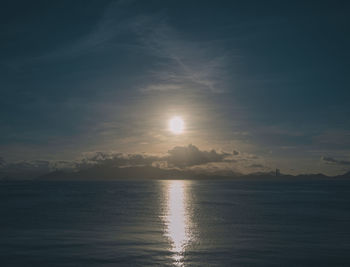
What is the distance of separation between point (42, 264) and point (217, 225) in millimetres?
30053

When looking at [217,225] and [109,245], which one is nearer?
[109,245]

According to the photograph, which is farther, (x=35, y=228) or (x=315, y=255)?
(x=35, y=228)

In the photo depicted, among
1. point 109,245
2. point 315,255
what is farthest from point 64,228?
point 315,255

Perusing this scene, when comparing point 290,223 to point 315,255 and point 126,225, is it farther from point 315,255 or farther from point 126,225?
point 126,225

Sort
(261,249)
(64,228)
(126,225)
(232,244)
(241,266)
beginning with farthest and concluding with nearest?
(126,225), (64,228), (232,244), (261,249), (241,266)

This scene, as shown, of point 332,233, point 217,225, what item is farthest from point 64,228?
point 332,233

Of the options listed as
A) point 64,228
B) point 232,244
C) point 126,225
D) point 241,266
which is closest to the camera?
point 241,266

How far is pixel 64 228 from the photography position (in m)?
46.4

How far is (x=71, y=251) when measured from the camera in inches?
1238

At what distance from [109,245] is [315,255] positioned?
69.8ft

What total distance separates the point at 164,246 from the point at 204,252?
191 inches

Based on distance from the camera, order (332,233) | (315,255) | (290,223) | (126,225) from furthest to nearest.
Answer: (290,223)
(126,225)
(332,233)
(315,255)

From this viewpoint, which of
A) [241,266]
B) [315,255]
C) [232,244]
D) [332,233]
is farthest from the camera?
[332,233]

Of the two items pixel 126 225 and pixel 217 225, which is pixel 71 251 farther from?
pixel 217 225
